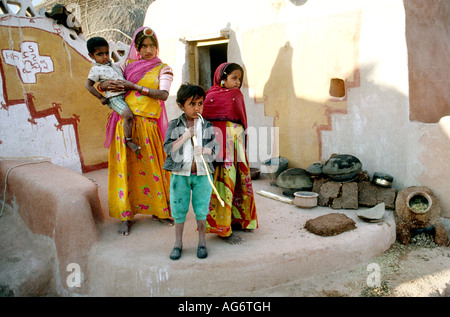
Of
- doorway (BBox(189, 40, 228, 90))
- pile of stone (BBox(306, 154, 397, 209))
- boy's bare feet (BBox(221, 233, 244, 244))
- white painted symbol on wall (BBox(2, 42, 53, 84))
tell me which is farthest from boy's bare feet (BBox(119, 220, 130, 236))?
doorway (BBox(189, 40, 228, 90))

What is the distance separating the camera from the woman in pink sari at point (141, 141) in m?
2.98

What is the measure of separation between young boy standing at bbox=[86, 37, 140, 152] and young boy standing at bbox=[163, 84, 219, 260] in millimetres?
609

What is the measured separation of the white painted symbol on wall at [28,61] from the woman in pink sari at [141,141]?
1.93 m

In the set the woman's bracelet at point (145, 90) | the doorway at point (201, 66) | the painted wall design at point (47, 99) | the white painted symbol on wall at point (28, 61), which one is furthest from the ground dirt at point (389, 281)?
the doorway at point (201, 66)

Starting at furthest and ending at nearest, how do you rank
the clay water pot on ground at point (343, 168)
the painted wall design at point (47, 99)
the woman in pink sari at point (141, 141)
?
the painted wall design at point (47, 99), the clay water pot on ground at point (343, 168), the woman in pink sari at point (141, 141)

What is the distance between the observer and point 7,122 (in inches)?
161

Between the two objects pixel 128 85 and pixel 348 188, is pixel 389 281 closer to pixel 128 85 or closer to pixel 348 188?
pixel 348 188

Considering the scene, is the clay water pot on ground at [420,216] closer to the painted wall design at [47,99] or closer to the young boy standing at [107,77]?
the young boy standing at [107,77]

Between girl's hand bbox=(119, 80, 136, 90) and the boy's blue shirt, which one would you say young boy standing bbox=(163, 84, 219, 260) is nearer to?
the boy's blue shirt

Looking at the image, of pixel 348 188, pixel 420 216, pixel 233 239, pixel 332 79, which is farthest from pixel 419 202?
pixel 233 239

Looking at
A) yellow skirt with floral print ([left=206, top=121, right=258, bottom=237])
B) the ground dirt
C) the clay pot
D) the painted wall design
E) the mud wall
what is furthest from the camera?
the painted wall design

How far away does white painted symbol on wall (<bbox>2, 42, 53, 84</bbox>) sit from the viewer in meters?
4.17
